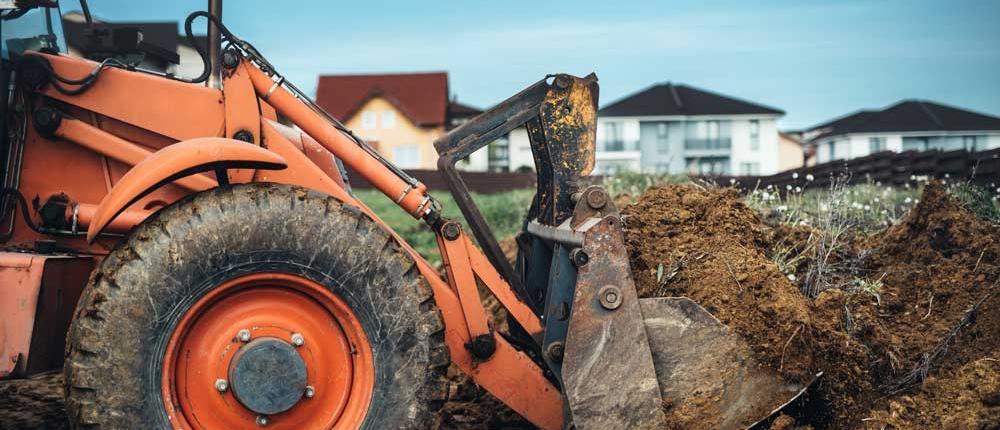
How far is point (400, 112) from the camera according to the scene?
63938 millimetres

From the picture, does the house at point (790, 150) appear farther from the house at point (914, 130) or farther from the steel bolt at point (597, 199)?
the steel bolt at point (597, 199)

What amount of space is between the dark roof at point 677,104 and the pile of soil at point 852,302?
5902 cm

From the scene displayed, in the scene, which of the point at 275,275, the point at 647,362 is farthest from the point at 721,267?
the point at 275,275

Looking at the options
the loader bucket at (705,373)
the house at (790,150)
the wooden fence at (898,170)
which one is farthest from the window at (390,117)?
the loader bucket at (705,373)

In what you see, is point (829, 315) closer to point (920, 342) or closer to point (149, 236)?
point (920, 342)

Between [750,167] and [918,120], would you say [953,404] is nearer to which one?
[750,167]

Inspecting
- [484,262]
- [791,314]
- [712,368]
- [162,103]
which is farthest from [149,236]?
[791,314]

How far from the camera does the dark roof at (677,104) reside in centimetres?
6669

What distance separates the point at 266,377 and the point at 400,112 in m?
60.2

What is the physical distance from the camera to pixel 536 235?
220 inches

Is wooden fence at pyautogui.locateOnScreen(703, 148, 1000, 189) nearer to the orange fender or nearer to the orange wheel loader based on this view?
the orange wheel loader

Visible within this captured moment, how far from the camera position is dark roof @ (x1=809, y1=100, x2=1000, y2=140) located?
69.2 meters

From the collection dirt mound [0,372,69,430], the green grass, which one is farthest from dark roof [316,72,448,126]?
dirt mound [0,372,69,430]

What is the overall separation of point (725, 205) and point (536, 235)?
1.13m
